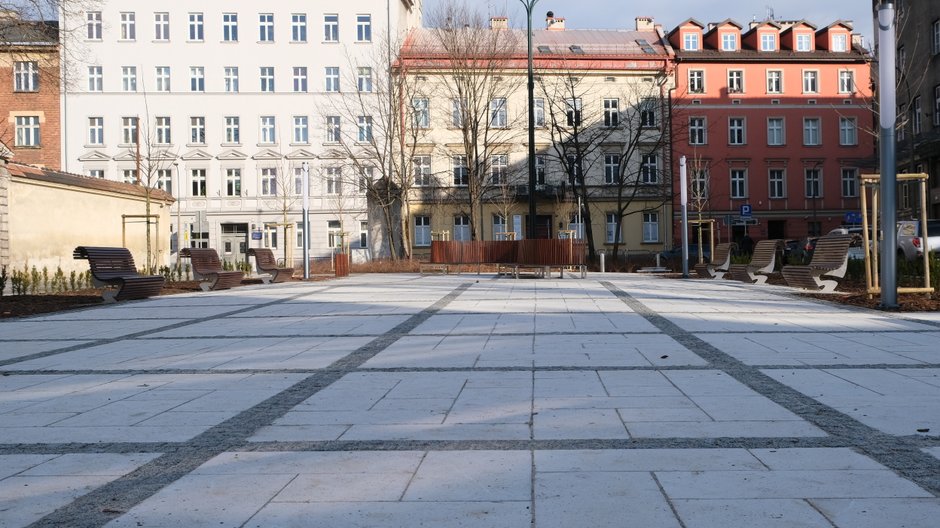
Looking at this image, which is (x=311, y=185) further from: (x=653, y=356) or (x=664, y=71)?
(x=653, y=356)

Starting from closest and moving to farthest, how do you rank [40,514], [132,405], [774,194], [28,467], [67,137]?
[40,514] → [28,467] → [132,405] → [67,137] → [774,194]

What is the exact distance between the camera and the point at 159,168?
160 ft

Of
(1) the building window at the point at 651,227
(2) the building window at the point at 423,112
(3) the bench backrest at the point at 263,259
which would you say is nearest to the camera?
(3) the bench backrest at the point at 263,259

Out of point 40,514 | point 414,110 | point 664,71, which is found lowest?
point 40,514

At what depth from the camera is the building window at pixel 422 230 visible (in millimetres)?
49938

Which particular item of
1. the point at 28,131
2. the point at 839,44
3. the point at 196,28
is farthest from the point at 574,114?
the point at 28,131

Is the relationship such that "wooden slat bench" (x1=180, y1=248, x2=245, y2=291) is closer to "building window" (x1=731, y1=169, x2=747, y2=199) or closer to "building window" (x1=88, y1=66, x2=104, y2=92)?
"building window" (x1=88, y1=66, x2=104, y2=92)

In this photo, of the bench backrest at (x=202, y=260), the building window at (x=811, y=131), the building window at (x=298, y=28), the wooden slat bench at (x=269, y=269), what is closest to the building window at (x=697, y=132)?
the building window at (x=811, y=131)

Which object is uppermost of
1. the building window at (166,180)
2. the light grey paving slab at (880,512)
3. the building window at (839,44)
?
the building window at (839,44)

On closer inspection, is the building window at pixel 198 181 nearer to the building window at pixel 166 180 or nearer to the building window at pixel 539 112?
the building window at pixel 166 180

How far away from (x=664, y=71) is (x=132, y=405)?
48.0m

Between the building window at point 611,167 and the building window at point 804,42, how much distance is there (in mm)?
14975

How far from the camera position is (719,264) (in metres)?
21.3

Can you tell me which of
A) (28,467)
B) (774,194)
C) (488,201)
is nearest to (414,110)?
(488,201)
